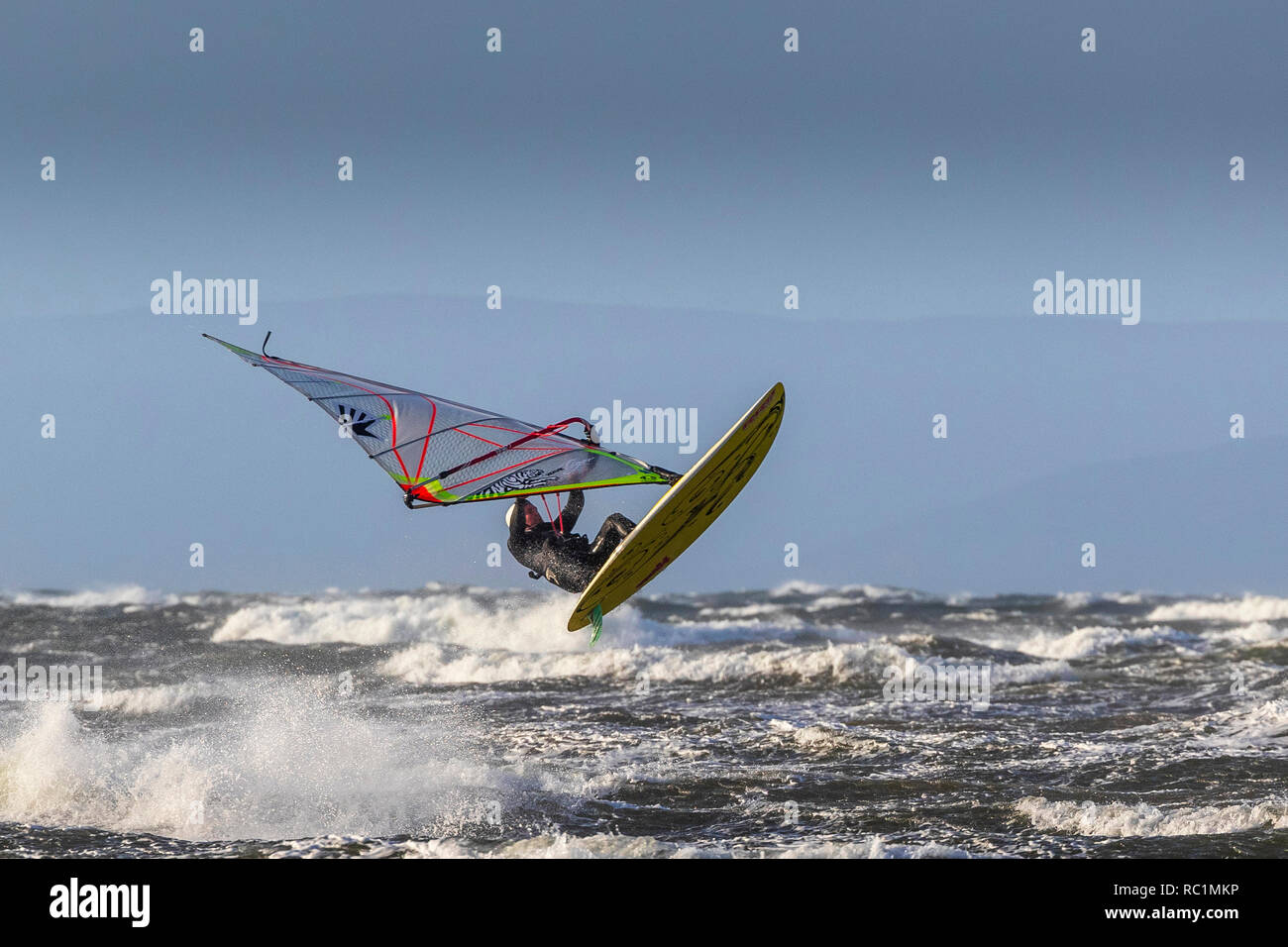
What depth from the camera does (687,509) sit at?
26.8 ft

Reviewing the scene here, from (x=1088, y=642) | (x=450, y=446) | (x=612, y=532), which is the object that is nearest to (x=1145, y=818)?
(x=612, y=532)

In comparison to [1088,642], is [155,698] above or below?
above

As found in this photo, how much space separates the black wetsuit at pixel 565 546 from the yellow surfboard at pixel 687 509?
0.69 feet

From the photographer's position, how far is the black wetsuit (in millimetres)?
8516

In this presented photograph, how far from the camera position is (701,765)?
13070mm

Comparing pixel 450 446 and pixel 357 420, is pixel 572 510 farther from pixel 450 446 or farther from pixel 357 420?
pixel 357 420

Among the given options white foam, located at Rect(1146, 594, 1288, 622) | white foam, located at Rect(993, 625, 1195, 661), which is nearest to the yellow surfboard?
white foam, located at Rect(993, 625, 1195, 661)

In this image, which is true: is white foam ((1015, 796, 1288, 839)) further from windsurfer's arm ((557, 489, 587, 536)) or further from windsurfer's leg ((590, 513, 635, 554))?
windsurfer's arm ((557, 489, 587, 536))

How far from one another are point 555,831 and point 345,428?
4.08 m

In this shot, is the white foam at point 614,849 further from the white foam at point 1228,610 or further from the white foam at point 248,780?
the white foam at point 1228,610

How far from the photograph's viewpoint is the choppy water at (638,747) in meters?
10.4

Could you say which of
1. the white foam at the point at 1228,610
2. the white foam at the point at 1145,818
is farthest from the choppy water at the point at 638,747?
the white foam at the point at 1228,610

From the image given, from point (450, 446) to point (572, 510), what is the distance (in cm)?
105
